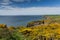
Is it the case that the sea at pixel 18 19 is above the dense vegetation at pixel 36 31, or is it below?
above

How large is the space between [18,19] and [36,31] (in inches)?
18.6

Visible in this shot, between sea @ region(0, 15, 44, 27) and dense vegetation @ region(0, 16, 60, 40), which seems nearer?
dense vegetation @ region(0, 16, 60, 40)

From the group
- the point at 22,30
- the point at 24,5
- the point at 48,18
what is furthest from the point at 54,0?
the point at 22,30

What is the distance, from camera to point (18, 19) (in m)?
3.61

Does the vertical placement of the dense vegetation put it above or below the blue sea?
below

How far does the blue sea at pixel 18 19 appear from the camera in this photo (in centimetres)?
358

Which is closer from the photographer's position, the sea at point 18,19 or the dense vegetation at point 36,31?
the dense vegetation at point 36,31

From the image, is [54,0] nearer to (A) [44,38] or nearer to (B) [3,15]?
(A) [44,38]

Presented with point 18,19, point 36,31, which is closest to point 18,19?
point 18,19

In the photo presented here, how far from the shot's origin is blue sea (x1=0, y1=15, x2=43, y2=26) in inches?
141

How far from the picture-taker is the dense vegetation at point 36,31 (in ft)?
11.3

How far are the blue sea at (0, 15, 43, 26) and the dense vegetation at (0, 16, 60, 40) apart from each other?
71 mm

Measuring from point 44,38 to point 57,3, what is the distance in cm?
85

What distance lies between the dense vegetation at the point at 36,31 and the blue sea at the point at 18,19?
7 cm
